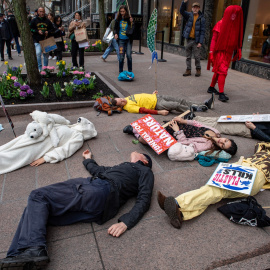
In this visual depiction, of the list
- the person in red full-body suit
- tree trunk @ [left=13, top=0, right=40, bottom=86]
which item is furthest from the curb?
the person in red full-body suit

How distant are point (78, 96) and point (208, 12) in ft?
22.9

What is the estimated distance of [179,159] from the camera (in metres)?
3.67

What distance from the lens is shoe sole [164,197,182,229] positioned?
2477 millimetres

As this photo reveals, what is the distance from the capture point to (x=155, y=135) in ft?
12.6

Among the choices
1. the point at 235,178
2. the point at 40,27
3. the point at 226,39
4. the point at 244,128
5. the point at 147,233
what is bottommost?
the point at 147,233

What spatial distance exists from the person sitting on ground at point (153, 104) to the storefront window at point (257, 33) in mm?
4515

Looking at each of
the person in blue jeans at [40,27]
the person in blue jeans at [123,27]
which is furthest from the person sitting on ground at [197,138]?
the person in blue jeans at [40,27]

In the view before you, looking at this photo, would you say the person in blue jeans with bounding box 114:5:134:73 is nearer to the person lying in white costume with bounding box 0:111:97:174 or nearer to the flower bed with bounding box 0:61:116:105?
the flower bed with bounding box 0:61:116:105

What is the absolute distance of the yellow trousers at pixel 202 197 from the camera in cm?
259

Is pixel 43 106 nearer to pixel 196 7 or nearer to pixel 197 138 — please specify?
pixel 197 138

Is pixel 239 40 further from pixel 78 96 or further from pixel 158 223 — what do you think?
pixel 158 223

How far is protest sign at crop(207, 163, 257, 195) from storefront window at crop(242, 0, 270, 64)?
687 centimetres

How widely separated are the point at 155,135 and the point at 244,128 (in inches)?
65.0

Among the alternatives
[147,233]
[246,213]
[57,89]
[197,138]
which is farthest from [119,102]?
[246,213]
